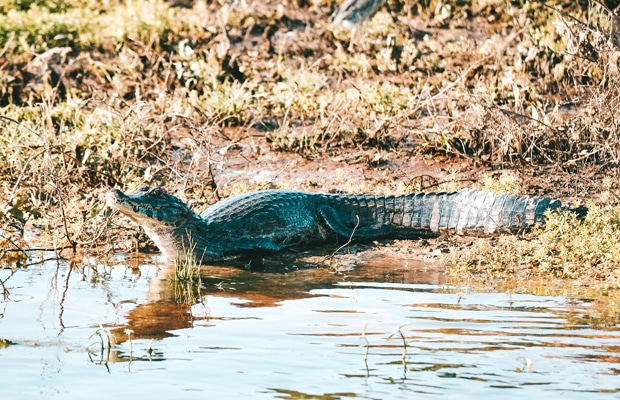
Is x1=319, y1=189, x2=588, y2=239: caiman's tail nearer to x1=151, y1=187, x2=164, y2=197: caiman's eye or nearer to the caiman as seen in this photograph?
the caiman

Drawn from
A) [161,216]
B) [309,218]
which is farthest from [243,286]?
[309,218]

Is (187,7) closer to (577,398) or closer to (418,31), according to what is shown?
(418,31)

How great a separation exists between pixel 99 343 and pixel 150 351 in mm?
376

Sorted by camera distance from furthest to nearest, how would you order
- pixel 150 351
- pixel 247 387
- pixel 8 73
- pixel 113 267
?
pixel 8 73
pixel 113 267
pixel 150 351
pixel 247 387

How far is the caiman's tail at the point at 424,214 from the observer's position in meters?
7.42

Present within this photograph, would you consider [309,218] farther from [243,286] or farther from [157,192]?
[243,286]

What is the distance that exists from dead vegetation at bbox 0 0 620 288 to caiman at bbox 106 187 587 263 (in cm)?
33

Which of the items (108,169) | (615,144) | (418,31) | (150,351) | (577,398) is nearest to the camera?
(577,398)

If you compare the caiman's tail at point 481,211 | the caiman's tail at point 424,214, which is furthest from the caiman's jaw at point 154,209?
the caiman's tail at point 481,211

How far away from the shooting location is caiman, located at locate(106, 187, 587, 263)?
7.09m

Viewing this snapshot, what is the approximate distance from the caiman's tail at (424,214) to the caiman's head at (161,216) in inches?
44.6

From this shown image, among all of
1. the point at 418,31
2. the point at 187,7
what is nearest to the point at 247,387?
the point at 418,31

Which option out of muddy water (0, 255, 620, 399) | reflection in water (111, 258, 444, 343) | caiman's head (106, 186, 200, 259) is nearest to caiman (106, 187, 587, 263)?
caiman's head (106, 186, 200, 259)

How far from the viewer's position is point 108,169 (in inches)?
331
